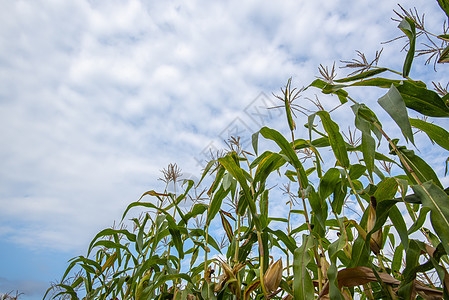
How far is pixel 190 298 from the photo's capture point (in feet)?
2.93

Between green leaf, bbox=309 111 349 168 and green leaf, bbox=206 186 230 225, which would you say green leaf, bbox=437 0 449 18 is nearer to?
green leaf, bbox=309 111 349 168

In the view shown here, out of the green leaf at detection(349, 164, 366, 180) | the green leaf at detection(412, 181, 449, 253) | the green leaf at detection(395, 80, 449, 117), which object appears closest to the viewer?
A: the green leaf at detection(412, 181, 449, 253)

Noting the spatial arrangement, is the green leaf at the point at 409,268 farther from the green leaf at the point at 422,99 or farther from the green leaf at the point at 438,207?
the green leaf at the point at 422,99

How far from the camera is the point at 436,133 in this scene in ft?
2.10

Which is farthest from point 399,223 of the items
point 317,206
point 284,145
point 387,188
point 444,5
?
point 444,5

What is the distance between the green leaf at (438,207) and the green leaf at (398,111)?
93 mm

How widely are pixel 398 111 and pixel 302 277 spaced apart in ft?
1.23

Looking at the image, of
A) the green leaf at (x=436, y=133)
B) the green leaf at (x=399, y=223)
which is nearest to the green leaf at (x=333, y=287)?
the green leaf at (x=399, y=223)

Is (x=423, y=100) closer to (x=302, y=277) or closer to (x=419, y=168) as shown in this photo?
(x=419, y=168)

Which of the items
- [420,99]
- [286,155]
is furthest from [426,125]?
[286,155]

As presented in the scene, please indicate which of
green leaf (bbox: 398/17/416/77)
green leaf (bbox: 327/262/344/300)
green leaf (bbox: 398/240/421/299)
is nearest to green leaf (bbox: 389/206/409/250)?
green leaf (bbox: 398/240/421/299)

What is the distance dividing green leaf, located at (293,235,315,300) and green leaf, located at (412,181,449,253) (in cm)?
24

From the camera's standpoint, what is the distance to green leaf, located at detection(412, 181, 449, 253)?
454mm

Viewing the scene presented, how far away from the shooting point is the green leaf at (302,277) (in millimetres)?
573
